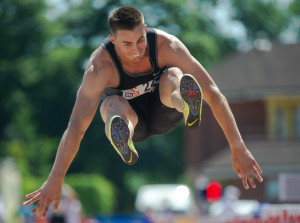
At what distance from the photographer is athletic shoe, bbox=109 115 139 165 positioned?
620 cm

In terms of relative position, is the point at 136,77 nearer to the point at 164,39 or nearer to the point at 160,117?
the point at 164,39

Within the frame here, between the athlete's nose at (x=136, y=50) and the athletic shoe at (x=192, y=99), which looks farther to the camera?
the athlete's nose at (x=136, y=50)

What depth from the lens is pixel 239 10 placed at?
4816 centimetres

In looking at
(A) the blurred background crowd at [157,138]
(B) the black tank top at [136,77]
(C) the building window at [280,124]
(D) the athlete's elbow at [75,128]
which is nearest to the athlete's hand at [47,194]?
(D) the athlete's elbow at [75,128]

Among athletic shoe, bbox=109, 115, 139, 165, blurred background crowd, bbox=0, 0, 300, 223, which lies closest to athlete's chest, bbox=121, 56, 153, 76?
athletic shoe, bbox=109, 115, 139, 165

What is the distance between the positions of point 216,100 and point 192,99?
0.81ft

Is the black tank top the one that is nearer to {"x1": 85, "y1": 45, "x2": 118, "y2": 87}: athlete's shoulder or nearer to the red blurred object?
{"x1": 85, "y1": 45, "x2": 118, "y2": 87}: athlete's shoulder

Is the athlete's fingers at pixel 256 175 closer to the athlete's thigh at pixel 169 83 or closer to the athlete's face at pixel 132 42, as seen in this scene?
the athlete's thigh at pixel 169 83

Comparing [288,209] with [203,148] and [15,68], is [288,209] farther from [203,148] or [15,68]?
[15,68]

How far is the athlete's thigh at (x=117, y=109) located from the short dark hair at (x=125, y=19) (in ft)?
2.39

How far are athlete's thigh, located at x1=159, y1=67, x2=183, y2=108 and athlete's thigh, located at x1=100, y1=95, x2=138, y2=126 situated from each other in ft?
1.04

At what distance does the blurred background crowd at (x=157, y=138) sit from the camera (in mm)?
27156

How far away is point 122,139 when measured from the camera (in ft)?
20.4

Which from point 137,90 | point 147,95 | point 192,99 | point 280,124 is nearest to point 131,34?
point 192,99
